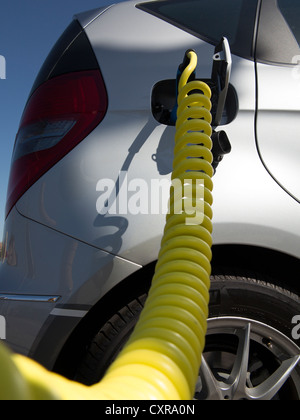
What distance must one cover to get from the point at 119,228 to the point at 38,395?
0.74 m

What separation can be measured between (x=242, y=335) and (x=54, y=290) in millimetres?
709

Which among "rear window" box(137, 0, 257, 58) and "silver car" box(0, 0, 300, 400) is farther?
"rear window" box(137, 0, 257, 58)

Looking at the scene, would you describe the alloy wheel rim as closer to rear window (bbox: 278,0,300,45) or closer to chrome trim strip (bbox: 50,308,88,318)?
chrome trim strip (bbox: 50,308,88,318)

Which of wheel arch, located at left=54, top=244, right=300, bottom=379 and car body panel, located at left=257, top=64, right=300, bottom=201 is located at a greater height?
car body panel, located at left=257, top=64, right=300, bottom=201

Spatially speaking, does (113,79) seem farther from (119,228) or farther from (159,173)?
(119,228)

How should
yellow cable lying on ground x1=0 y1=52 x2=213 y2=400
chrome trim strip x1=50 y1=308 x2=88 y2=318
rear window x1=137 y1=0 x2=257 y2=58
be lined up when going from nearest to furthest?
yellow cable lying on ground x1=0 y1=52 x2=213 y2=400, chrome trim strip x1=50 y1=308 x2=88 y2=318, rear window x1=137 y1=0 x2=257 y2=58

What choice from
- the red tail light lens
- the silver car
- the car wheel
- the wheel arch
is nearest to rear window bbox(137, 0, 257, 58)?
the silver car

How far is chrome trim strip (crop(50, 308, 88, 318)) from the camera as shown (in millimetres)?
1146

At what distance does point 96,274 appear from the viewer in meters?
1.15

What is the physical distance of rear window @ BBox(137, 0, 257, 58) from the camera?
1388mm

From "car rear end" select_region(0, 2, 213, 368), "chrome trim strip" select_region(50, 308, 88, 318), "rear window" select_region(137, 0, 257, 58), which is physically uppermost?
"rear window" select_region(137, 0, 257, 58)

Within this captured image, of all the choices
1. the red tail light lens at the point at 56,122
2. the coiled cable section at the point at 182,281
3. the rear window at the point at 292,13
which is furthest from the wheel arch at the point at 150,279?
the rear window at the point at 292,13

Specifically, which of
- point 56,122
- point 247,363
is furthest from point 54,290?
point 247,363

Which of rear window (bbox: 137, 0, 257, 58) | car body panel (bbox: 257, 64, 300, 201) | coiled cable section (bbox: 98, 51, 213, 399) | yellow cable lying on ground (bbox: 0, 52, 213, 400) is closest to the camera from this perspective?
yellow cable lying on ground (bbox: 0, 52, 213, 400)
